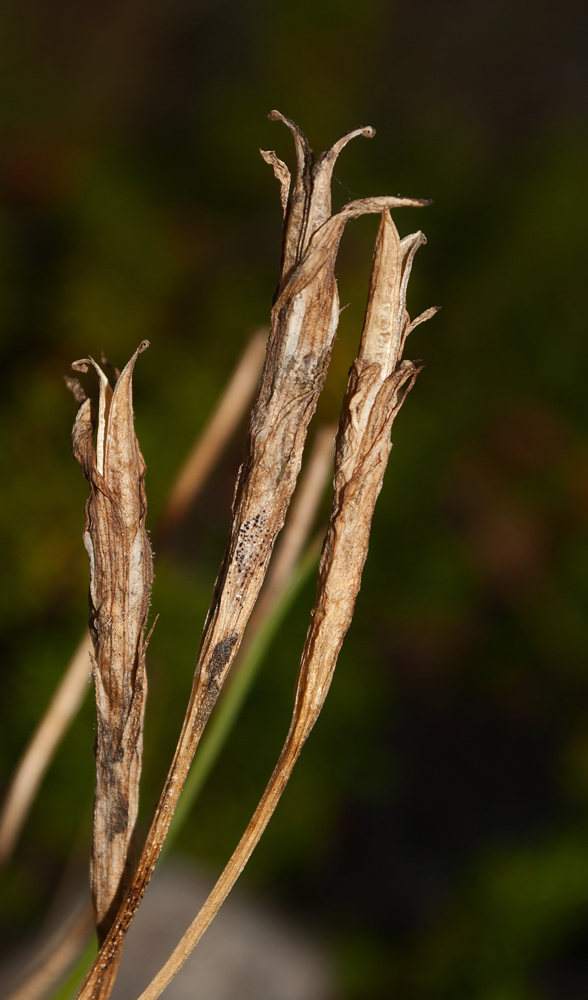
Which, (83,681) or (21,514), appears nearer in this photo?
(83,681)

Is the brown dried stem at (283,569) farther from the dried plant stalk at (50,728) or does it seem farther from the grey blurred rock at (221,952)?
the grey blurred rock at (221,952)

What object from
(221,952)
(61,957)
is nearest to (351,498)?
(61,957)

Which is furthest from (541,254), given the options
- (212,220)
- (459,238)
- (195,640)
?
(195,640)

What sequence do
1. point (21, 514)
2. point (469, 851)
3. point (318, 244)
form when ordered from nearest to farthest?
point (318, 244)
point (21, 514)
point (469, 851)

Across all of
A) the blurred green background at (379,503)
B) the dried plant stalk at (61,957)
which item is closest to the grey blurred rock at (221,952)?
the blurred green background at (379,503)

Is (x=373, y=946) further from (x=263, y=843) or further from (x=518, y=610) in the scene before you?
(x=518, y=610)

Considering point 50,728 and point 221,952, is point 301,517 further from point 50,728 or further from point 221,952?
point 221,952
